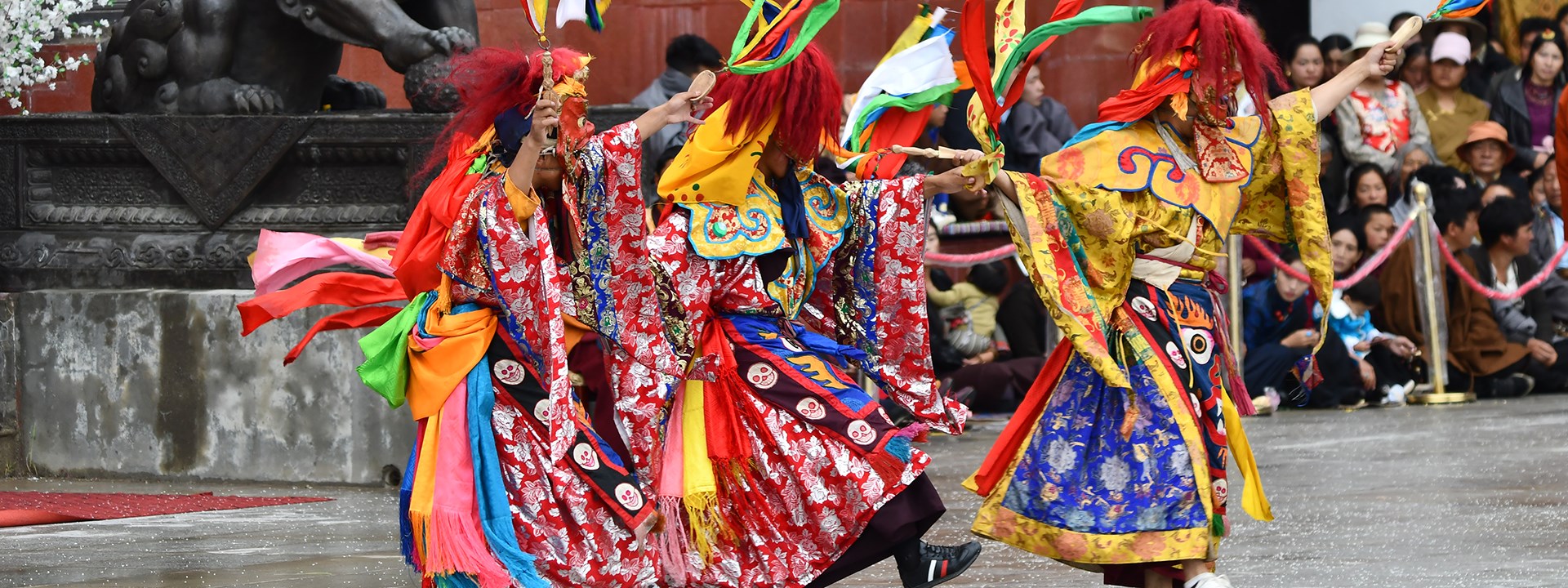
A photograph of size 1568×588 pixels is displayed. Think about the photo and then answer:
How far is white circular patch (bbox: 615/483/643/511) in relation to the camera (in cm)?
533

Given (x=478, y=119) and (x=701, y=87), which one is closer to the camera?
(x=701, y=87)

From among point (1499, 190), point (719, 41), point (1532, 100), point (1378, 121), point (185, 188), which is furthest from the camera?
point (1532, 100)

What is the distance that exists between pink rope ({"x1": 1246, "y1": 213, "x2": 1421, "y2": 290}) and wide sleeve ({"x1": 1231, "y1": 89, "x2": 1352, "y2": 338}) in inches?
173

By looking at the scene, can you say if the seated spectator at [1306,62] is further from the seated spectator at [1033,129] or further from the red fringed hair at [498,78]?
the red fringed hair at [498,78]

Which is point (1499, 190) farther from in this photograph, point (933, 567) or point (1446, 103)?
point (933, 567)

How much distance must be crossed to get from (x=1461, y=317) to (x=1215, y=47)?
6110 millimetres

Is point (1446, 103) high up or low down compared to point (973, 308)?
up

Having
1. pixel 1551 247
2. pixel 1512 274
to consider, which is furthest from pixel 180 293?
pixel 1551 247

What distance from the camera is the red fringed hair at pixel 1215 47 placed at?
218 inches

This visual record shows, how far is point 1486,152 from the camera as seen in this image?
38.9 ft

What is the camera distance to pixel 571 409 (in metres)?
5.33

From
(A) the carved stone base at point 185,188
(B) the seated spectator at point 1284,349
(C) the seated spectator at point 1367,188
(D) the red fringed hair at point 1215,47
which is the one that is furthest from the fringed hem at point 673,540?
(C) the seated spectator at point 1367,188

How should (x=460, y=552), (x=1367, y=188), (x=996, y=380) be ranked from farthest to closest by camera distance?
(x=1367, y=188), (x=996, y=380), (x=460, y=552)

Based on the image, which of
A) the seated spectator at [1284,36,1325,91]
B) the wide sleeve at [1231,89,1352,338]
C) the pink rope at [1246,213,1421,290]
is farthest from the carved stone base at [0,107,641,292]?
the seated spectator at [1284,36,1325,91]
